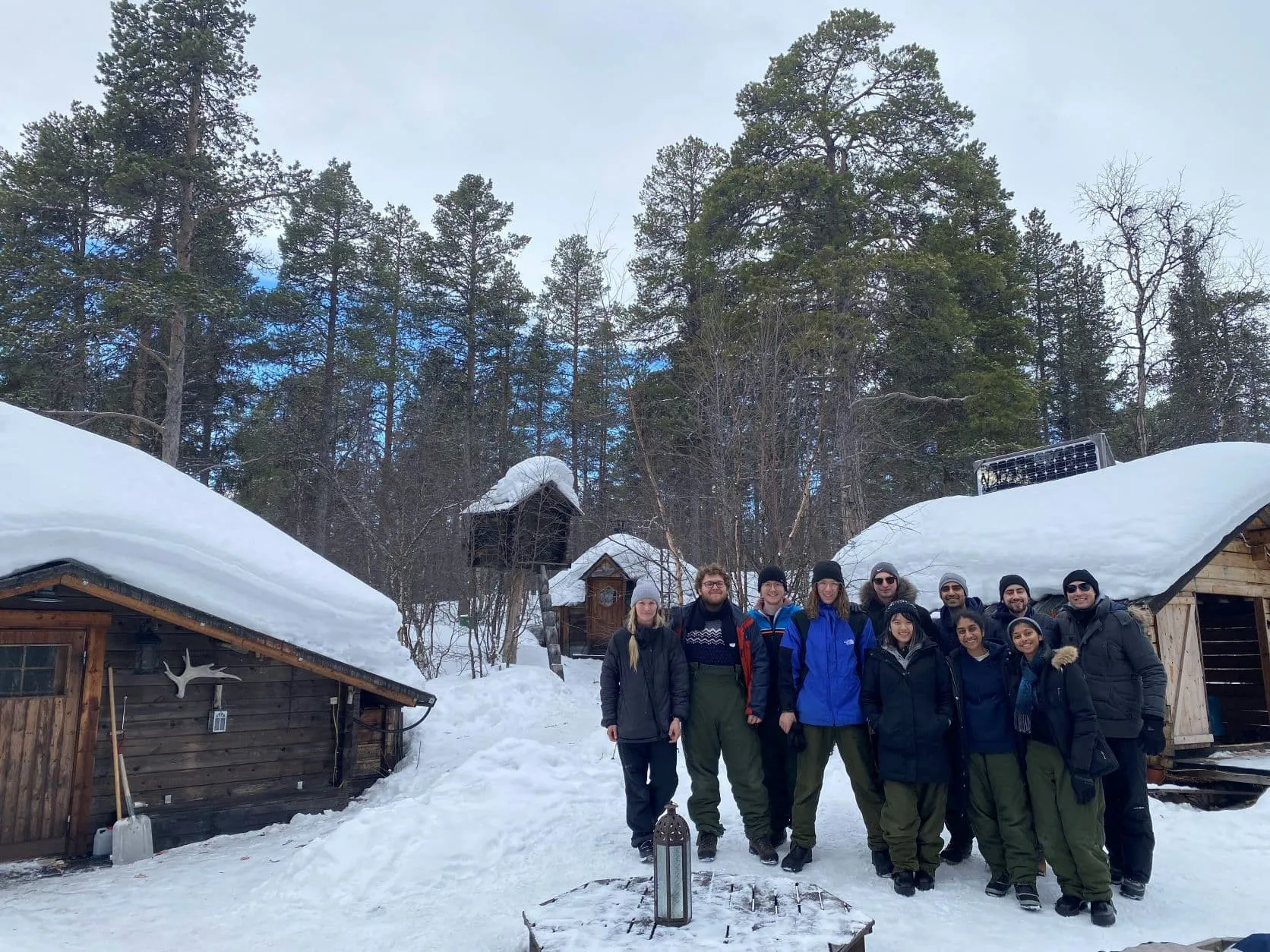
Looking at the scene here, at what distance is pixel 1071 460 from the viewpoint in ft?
41.8

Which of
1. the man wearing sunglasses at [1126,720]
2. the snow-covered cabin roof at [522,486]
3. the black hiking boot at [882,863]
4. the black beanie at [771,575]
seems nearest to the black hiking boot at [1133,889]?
the man wearing sunglasses at [1126,720]

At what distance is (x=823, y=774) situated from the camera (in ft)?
18.1

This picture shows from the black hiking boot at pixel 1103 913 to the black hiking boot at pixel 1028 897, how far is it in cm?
29

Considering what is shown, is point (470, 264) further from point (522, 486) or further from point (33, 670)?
point (33, 670)

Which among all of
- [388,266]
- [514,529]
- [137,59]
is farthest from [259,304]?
[514,529]

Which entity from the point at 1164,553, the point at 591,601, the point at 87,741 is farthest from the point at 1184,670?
the point at 591,601

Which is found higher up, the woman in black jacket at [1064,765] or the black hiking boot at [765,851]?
the woman in black jacket at [1064,765]

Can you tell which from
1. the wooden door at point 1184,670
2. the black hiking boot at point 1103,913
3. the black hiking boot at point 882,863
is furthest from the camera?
the wooden door at point 1184,670

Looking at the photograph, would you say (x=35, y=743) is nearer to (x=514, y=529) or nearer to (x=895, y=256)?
(x=514, y=529)

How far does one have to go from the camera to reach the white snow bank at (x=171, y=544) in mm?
6828

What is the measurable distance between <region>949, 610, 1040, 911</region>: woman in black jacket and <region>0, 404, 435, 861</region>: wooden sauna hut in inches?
219

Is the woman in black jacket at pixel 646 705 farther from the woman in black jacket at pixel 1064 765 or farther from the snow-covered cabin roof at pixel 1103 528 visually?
the snow-covered cabin roof at pixel 1103 528

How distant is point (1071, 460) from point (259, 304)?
21.9 m

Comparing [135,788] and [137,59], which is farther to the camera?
[137,59]
